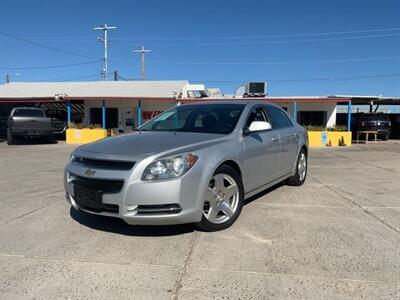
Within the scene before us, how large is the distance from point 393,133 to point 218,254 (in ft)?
96.4

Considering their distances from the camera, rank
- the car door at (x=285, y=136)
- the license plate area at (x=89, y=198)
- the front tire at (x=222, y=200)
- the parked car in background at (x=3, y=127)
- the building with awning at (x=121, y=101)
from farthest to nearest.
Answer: the parked car in background at (x=3, y=127)
the building with awning at (x=121, y=101)
the car door at (x=285, y=136)
the front tire at (x=222, y=200)
the license plate area at (x=89, y=198)

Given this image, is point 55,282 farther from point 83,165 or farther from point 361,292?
point 361,292

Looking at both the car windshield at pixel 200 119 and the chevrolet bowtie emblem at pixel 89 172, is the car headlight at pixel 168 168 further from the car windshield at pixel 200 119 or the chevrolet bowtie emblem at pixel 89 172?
the car windshield at pixel 200 119

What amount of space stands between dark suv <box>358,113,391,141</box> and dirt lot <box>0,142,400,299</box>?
67.4 ft

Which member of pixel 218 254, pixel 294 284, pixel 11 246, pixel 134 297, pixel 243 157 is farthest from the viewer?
pixel 243 157

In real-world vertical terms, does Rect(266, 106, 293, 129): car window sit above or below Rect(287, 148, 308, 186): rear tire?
above

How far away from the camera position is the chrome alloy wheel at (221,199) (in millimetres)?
4477

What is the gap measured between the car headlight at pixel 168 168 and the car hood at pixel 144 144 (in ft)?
0.41

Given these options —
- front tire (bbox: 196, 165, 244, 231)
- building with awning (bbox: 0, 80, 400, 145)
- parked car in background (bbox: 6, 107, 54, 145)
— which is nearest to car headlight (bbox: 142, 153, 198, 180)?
front tire (bbox: 196, 165, 244, 231)

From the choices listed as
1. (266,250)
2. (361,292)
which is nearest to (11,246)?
(266,250)

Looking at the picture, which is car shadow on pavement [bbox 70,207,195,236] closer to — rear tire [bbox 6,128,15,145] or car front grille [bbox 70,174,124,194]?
car front grille [bbox 70,174,124,194]

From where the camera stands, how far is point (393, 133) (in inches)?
1167

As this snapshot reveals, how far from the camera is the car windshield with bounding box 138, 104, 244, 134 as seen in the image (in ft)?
17.3

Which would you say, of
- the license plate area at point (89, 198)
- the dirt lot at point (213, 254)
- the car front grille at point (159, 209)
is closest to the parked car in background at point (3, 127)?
the dirt lot at point (213, 254)
